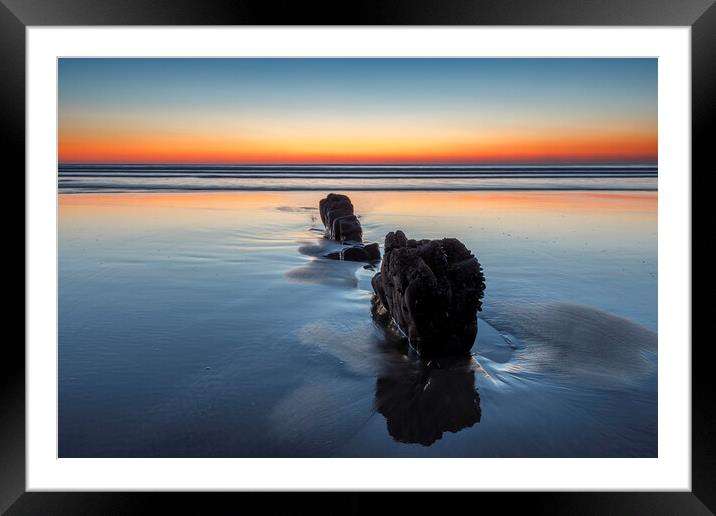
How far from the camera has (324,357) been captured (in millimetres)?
4988

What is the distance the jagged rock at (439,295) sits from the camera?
4.77m

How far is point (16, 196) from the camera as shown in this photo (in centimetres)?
294

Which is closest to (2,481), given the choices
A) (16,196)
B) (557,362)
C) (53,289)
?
(53,289)

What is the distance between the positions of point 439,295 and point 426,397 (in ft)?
3.23

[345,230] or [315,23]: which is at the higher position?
[315,23]

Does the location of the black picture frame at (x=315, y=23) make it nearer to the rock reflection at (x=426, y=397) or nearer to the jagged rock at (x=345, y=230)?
the rock reflection at (x=426, y=397)

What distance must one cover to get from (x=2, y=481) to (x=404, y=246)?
150 inches

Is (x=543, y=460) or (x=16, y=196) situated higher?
(x=16, y=196)

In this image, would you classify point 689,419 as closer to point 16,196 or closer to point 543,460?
point 543,460

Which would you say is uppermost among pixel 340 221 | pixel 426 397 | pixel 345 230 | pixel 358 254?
pixel 340 221

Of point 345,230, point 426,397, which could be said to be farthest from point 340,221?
point 426,397

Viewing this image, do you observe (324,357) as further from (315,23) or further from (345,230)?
(345,230)

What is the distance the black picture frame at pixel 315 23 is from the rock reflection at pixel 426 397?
3.01 ft

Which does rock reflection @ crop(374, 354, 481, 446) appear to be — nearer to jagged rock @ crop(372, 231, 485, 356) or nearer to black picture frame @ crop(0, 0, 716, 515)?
jagged rock @ crop(372, 231, 485, 356)
